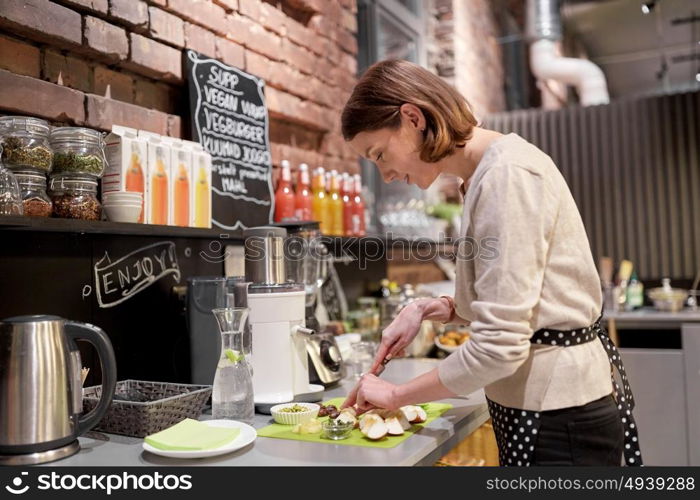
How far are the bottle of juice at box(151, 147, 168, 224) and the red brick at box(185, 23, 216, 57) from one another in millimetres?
536

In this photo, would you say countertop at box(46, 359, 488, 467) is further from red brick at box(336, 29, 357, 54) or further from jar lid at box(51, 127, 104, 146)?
red brick at box(336, 29, 357, 54)

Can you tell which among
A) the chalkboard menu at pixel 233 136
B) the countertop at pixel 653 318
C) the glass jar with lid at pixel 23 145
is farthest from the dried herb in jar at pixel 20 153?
the countertop at pixel 653 318

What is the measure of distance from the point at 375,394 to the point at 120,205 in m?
0.82

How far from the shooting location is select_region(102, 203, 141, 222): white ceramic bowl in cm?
161

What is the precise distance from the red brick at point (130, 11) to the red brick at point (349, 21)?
59.9 inches

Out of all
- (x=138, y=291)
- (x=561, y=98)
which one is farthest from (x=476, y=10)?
(x=138, y=291)

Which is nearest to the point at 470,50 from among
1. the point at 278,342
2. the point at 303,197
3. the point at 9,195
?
the point at 303,197

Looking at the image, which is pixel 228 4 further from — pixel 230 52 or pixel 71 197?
pixel 71 197

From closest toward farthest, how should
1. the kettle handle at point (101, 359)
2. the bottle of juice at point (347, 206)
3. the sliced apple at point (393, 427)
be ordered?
the kettle handle at point (101, 359) < the sliced apple at point (393, 427) < the bottle of juice at point (347, 206)

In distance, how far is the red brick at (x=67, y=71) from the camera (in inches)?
65.6

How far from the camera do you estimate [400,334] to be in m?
1.62

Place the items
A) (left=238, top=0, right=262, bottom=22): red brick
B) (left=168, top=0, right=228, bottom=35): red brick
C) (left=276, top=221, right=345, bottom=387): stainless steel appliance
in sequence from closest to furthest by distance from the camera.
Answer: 1. (left=276, top=221, right=345, bottom=387): stainless steel appliance
2. (left=168, top=0, right=228, bottom=35): red brick
3. (left=238, top=0, right=262, bottom=22): red brick

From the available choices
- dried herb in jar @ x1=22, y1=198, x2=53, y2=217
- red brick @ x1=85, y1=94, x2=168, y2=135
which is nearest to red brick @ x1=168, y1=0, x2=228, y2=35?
red brick @ x1=85, y1=94, x2=168, y2=135

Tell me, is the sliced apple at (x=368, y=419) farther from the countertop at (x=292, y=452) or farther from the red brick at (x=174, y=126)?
the red brick at (x=174, y=126)
